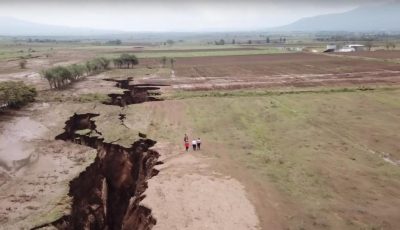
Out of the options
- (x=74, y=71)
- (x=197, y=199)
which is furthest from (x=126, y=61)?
(x=197, y=199)

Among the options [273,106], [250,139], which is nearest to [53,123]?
[250,139]

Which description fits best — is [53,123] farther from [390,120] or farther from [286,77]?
[286,77]

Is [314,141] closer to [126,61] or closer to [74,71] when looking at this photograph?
[74,71]

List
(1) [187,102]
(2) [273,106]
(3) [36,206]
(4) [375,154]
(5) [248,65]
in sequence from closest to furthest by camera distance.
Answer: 1. (3) [36,206]
2. (4) [375,154]
3. (2) [273,106]
4. (1) [187,102]
5. (5) [248,65]

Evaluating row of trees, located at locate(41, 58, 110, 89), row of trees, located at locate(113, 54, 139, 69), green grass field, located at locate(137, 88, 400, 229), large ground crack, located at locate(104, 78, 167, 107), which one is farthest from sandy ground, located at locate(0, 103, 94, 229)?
row of trees, located at locate(113, 54, 139, 69)

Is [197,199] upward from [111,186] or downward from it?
upward

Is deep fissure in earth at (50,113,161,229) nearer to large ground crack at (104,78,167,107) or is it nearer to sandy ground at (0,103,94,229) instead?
sandy ground at (0,103,94,229)
